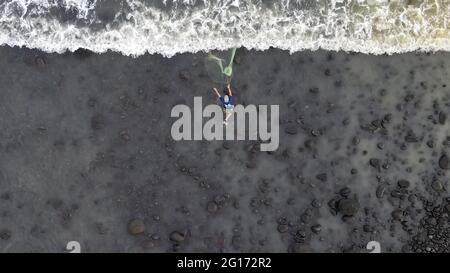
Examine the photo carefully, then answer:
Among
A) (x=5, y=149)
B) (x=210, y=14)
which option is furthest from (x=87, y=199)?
(x=210, y=14)

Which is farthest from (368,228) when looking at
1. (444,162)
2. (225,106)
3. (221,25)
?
(221,25)

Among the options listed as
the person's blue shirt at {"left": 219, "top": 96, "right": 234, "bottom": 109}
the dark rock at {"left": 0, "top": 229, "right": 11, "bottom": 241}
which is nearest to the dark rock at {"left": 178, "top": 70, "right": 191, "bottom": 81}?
the person's blue shirt at {"left": 219, "top": 96, "right": 234, "bottom": 109}

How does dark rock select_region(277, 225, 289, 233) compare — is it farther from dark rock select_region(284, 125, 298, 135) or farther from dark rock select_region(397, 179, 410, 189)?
dark rock select_region(397, 179, 410, 189)

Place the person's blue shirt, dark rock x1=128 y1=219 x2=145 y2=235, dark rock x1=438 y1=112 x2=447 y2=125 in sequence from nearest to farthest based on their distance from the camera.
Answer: the person's blue shirt, dark rock x1=128 y1=219 x2=145 y2=235, dark rock x1=438 y1=112 x2=447 y2=125

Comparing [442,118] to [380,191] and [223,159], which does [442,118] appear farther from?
[223,159]
